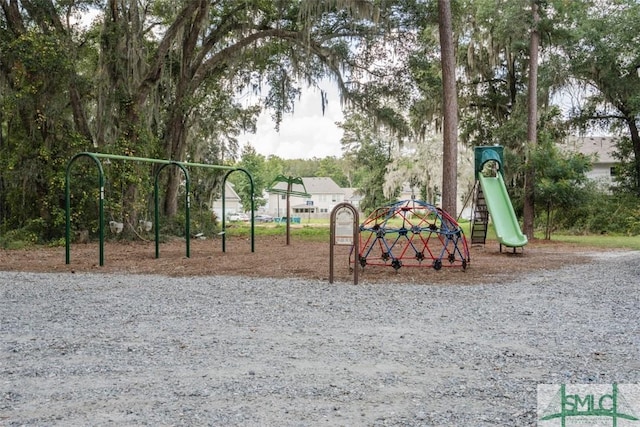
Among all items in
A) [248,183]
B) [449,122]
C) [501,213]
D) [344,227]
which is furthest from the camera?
[248,183]

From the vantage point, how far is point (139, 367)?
3459 mm

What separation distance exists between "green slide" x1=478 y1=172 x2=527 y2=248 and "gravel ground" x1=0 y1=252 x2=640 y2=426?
356 centimetres

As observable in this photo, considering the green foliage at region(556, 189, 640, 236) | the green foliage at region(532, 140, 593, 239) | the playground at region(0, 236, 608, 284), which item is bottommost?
the playground at region(0, 236, 608, 284)

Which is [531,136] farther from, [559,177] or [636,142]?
[636,142]

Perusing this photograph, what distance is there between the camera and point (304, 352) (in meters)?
3.81

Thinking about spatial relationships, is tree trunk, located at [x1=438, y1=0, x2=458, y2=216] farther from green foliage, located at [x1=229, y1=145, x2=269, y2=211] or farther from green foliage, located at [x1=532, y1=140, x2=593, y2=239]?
green foliage, located at [x1=229, y1=145, x2=269, y2=211]

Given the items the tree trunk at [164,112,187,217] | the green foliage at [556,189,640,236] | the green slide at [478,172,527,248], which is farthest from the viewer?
the green foliage at [556,189,640,236]

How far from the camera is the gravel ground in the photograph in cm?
274

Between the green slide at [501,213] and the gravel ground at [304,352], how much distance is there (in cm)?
356

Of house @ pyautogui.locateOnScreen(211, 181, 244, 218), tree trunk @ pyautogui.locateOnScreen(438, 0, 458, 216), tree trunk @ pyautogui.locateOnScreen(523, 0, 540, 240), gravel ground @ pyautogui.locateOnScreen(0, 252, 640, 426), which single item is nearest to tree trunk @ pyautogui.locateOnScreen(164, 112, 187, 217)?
tree trunk @ pyautogui.locateOnScreen(438, 0, 458, 216)

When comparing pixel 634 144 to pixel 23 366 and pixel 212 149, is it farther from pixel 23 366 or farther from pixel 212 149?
pixel 23 366

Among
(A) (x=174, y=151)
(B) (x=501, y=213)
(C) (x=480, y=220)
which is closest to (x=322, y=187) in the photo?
(A) (x=174, y=151)

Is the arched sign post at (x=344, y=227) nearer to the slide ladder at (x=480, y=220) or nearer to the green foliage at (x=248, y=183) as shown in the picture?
the slide ladder at (x=480, y=220)

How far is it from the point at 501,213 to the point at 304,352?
7.97 meters
